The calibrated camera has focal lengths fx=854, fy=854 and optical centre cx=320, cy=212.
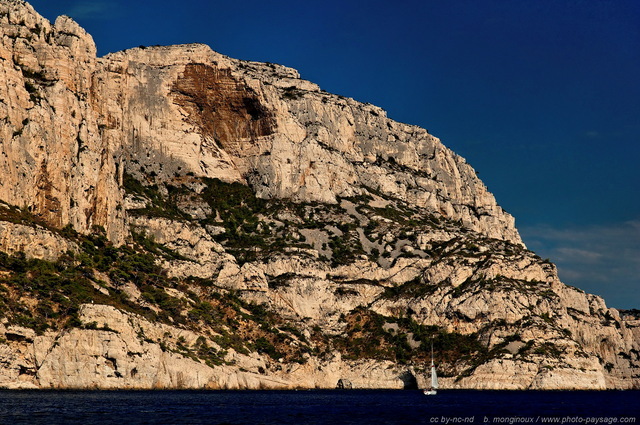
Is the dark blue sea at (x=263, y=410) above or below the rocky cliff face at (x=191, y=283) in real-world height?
below

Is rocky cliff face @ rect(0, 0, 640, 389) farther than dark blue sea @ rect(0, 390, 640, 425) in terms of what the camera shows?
Yes

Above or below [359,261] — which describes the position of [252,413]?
below

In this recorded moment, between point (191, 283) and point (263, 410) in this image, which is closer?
point (263, 410)

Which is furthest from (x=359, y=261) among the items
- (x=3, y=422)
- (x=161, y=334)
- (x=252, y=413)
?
(x=3, y=422)

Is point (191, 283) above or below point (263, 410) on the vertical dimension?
above

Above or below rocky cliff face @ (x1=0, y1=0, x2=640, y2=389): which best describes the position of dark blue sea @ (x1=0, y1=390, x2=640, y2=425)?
below

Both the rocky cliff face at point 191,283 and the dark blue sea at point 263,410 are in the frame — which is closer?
the dark blue sea at point 263,410

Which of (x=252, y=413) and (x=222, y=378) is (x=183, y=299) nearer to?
(x=222, y=378)

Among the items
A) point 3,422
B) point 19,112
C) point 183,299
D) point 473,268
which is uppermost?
point 19,112
